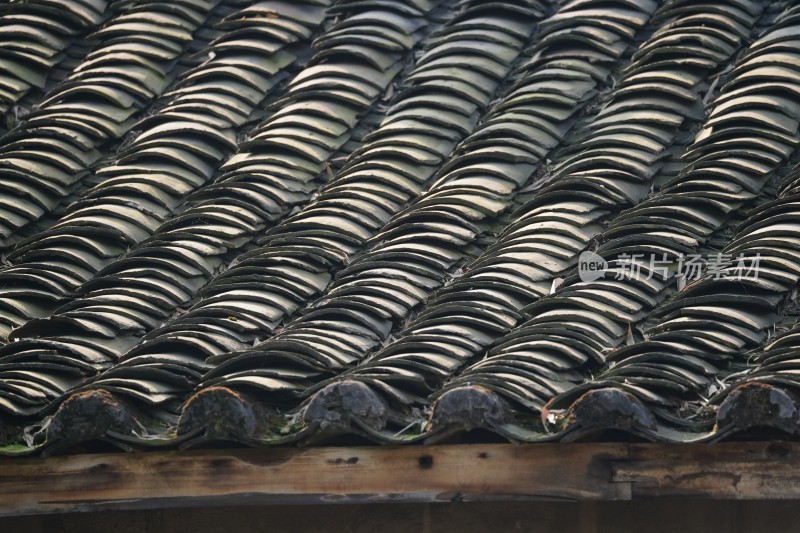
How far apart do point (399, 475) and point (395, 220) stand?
5.46ft

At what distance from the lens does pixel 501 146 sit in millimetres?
6297

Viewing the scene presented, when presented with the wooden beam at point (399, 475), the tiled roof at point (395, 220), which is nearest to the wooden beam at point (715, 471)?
the wooden beam at point (399, 475)

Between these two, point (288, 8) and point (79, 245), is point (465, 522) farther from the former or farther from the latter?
point (288, 8)

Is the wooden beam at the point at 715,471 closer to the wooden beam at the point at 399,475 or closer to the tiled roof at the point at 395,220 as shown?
the wooden beam at the point at 399,475

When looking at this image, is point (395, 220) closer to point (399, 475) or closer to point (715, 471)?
point (399, 475)

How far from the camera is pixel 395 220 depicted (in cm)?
589

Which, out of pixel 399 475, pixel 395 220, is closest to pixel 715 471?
pixel 399 475

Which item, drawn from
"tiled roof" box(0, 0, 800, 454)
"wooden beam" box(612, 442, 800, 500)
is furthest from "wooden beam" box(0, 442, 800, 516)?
"tiled roof" box(0, 0, 800, 454)

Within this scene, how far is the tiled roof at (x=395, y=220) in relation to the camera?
4551 millimetres

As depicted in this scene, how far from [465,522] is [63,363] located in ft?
5.67

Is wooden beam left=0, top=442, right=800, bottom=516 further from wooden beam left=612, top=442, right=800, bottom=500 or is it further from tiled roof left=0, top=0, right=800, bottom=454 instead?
tiled roof left=0, top=0, right=800, bottom=454

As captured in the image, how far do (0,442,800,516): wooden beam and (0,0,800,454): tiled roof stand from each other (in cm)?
12

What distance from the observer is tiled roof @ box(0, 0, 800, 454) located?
455 cm

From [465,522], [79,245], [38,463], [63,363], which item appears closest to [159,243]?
[79,245]
